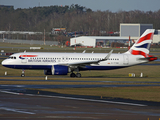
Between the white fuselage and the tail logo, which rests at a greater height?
the tail logo

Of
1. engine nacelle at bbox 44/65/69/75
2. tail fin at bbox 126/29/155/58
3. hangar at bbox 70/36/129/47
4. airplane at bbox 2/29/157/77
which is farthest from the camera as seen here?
hangar at bbox 70/36/129/47

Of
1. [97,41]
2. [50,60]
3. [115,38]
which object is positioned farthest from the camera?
[115,38]

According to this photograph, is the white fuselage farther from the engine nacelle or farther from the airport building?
the airport building

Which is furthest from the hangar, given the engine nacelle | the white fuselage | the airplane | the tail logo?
the engine nacelle

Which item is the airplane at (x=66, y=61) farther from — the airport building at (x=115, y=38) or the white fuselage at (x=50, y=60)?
the airport building at (x=115, y=38)

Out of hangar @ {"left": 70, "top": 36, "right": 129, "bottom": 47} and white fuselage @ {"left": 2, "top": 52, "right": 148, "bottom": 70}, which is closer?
white fuselage @ {"left": 2, "top": 52, "right": 148, "bottom": 70}

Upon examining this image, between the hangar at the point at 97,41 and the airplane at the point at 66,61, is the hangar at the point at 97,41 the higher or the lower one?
the higher one

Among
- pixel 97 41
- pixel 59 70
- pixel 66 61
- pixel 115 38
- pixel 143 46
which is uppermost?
pixel 115 38

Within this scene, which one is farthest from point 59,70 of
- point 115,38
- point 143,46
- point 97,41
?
Result: point 115,38

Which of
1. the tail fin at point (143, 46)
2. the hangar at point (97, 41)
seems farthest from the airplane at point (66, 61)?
the hangar at point (97, 41)

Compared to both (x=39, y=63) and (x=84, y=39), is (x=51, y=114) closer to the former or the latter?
(x=39, y=63)

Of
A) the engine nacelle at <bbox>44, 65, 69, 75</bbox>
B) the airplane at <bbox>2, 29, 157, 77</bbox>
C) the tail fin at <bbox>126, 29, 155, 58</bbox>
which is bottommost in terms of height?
the engine nacelle at <bbox>44, 65, 69, 75</bbox>

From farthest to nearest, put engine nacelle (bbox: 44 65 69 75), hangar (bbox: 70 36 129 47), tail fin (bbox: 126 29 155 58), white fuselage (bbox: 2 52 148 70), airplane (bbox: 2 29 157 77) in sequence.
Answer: hangar (bbox: 70 36 129 47)
tail fin (bbox: 126 29 155 58)
white fuselage (bbox: 2 52 148 70)
airplane (bbox: 2 29 157 77)
engine nacelle (bbox: 44 65 69 75)

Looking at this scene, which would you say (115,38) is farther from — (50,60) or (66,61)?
(50,60)
